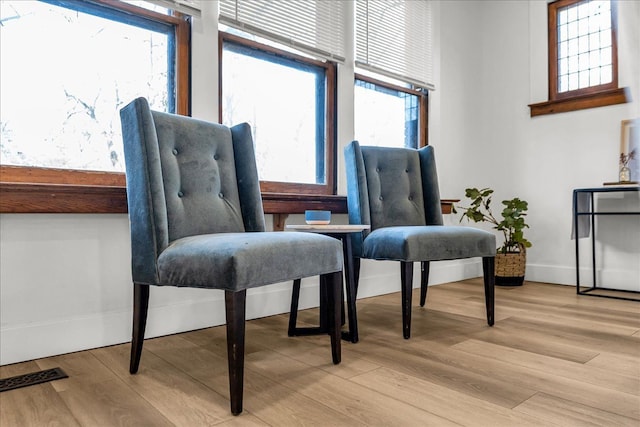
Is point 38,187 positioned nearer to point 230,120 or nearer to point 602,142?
point 230,120

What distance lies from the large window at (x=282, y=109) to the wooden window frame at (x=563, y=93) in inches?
74.9

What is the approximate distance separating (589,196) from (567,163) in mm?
345

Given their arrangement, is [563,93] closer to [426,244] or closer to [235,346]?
[426,244]

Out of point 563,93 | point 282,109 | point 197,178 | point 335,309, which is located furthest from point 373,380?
point 563,93

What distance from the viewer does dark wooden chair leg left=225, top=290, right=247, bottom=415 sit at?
1195mm

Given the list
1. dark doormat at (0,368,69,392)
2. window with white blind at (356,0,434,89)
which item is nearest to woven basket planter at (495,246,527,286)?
window with white blind at (356,0,434,89)

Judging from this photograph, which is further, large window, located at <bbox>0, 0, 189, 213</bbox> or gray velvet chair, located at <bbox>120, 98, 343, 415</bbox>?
large window, located at <bbox>0, 0, 189, 213</bbox>

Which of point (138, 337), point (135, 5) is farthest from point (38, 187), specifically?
point (135, 5)

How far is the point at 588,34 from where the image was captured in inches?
130

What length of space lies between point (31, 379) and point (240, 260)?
899 mm

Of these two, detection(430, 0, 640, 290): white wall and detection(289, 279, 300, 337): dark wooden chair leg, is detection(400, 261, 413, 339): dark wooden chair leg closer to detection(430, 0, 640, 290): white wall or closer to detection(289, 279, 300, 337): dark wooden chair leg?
detection(289, 279, 300, 337): dark wooden chair leg

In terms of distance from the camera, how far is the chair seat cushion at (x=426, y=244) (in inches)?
75.4

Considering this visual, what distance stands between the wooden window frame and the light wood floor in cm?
177

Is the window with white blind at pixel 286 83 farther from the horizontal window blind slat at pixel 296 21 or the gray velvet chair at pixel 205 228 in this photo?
the gray velvet chair at pixel 205 228
